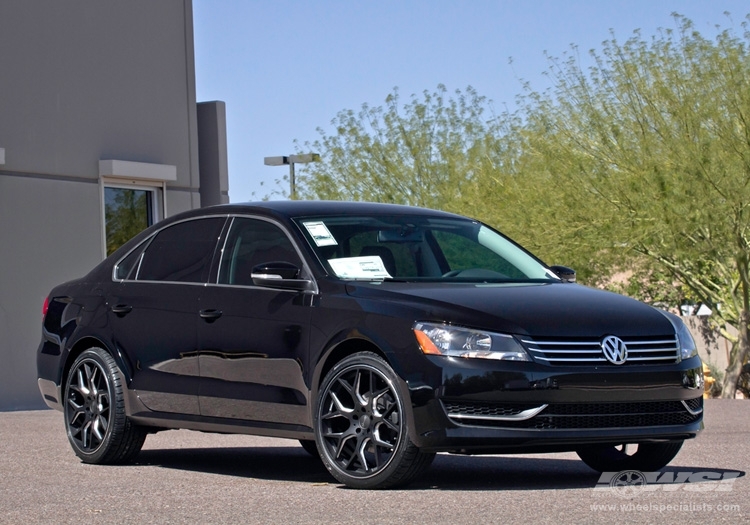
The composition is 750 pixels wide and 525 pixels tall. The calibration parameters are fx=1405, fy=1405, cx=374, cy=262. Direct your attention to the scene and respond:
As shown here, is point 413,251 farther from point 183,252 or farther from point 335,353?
point 183,252

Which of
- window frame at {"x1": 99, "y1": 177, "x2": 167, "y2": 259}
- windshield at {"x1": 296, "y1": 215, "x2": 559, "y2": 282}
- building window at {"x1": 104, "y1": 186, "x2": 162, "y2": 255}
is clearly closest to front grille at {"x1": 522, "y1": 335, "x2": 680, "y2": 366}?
windshield at {"x1": 296, "y1": 215, "x2": 559, "y2": 282}

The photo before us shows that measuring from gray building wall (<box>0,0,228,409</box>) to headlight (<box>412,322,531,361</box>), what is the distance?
10.7 metres

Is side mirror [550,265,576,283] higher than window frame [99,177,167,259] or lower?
lower

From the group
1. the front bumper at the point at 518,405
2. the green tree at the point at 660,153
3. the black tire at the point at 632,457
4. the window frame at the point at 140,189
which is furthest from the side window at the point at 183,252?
the green tree at the point at 660,153

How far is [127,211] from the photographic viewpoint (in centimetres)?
1897

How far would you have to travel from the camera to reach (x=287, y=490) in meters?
7.47

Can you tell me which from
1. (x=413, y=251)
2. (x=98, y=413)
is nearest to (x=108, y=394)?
(x=98, y=413)

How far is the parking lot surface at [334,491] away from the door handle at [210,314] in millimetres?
943

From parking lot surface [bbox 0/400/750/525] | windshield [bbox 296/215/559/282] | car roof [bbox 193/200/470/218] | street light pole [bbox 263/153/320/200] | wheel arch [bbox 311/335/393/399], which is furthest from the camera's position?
street light pole [bbox 263/153/320/200]

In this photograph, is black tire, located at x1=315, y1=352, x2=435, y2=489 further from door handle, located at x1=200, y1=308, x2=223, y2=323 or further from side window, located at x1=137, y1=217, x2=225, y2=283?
side window, located at x1=137, y1=217, x2=225, y2=283

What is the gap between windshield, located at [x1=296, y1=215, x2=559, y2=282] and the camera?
320 inches

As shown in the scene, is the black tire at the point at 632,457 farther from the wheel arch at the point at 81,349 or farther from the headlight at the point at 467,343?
the wheel arch at the point at 81,349

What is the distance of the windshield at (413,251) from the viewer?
26.7 feet

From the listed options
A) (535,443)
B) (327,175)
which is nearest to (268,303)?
(535,443)
